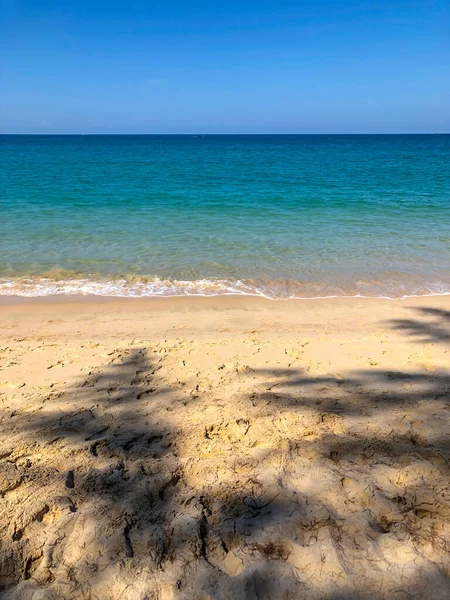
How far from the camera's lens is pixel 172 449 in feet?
9.66

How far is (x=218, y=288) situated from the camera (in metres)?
7.97

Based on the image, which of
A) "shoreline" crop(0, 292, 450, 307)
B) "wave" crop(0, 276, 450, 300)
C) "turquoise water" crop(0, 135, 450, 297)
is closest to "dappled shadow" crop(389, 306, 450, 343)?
"shoreline" crop(0, 292, 450, 307)

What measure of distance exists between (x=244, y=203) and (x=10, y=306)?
10705 millimetres

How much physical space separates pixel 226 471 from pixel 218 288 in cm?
545

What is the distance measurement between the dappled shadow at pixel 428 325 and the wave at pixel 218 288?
962 millimetres

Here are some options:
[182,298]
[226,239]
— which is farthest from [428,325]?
[226,239]

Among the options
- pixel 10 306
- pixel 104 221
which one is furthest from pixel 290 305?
pixel 104 221

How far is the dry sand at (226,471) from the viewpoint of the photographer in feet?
6.46

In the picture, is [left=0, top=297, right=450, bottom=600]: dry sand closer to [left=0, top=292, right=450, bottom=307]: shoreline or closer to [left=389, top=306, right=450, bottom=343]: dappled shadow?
[left=389, top=306, right=450, bottom=343]: dappled shadow

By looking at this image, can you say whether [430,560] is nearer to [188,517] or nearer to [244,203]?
[188,517]

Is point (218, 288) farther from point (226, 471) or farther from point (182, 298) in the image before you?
point (226, 471)

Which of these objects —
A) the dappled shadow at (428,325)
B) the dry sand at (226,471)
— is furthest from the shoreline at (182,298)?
the dry sand at (226,471)

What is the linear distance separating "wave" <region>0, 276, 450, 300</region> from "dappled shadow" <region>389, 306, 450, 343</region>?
3.16 feet

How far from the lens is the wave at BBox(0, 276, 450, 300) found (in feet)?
25.3
